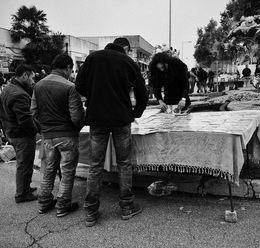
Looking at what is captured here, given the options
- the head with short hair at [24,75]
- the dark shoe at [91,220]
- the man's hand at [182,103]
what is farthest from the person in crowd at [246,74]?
the dark shoe at [91,220]

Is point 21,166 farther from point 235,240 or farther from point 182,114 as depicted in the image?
point 235,240

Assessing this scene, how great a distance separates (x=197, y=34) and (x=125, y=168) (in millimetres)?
45123

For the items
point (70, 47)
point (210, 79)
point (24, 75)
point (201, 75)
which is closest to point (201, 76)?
point (201, 75)

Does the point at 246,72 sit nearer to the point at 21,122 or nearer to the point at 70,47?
the point at 21,122

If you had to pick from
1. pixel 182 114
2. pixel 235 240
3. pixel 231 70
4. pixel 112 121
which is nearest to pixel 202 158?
pixel 235 240

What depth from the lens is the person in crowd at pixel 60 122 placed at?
3.06 metres

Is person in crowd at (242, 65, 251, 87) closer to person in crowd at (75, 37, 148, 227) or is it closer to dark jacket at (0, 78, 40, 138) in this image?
person in crowd at (75, 37, 148, 227)

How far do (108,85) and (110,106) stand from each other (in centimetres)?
21

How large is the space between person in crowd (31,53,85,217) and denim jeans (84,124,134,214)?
13.9 inches

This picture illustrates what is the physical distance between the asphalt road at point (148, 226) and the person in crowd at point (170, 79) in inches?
64.5

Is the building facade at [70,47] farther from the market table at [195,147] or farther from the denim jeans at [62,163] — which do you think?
the market table at [195,147]

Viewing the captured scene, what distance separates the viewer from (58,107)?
3082mm

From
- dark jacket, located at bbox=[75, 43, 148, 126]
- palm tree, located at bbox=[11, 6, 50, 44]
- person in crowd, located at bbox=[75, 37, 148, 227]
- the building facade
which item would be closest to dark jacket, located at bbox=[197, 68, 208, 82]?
the building facade

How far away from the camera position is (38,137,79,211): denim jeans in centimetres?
314
